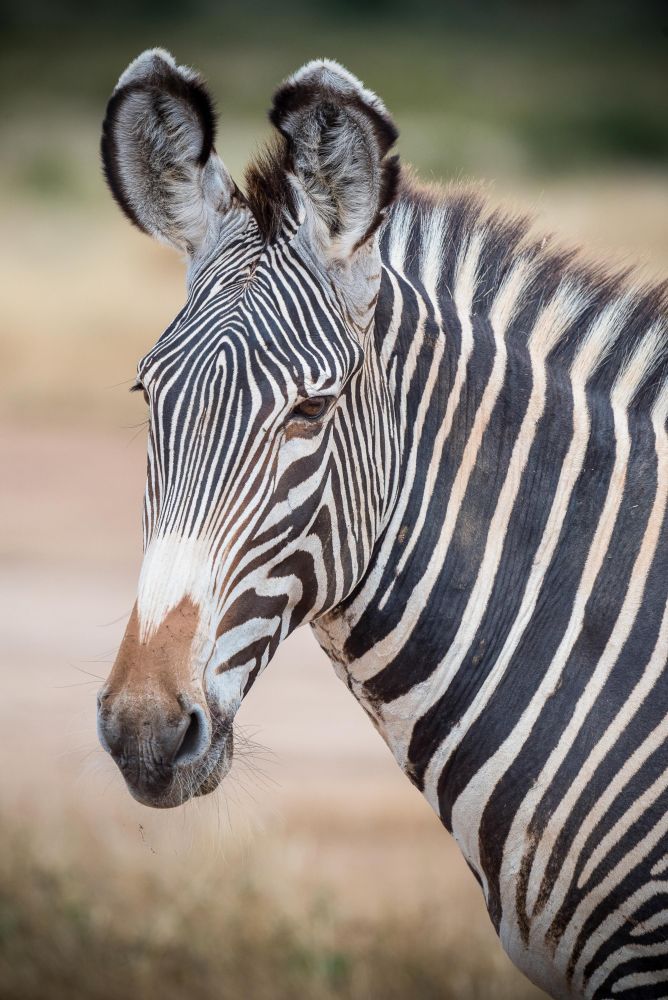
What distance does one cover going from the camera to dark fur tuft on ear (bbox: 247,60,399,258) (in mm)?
2676

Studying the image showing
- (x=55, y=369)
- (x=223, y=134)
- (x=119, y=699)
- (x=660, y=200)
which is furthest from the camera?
(x=223, y=134)

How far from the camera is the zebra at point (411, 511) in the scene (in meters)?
2.66

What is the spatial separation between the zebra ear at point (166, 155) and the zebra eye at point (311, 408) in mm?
683

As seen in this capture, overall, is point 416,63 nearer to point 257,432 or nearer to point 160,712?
point 257,432

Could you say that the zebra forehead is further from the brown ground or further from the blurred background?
the brown ground

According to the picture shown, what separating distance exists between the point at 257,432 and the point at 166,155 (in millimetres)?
1045

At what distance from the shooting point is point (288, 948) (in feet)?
18.1

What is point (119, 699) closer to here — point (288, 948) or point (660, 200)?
point (288, 948)

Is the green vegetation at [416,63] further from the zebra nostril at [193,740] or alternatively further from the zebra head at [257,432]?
the zebra nostril at [193,740]

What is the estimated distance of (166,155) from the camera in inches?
125

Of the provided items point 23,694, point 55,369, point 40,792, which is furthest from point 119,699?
point 55,369

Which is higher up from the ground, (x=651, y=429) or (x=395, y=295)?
(x=395, y=295)

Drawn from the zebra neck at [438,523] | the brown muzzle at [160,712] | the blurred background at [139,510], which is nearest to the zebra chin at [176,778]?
the brown muzzle at [160,712]

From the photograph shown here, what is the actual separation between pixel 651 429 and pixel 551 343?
1.29 ft
